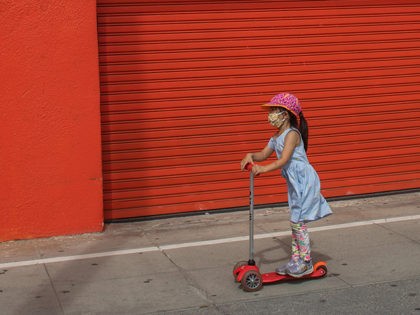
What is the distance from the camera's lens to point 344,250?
7059 millimetres

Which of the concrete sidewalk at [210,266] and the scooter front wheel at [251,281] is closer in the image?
the concrete sidewalk at [210,266]

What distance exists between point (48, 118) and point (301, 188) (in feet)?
8.70

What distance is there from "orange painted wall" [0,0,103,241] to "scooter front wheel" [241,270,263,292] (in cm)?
227

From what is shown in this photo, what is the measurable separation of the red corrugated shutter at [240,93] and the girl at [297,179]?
213 cm

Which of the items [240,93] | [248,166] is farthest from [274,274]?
[240,93]

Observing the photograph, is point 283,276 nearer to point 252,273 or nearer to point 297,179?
point 252,273

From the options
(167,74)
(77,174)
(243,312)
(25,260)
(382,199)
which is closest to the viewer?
(243,312)

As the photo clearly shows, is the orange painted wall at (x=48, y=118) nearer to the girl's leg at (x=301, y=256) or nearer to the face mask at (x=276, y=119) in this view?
the face mask at (x=276, y=119)

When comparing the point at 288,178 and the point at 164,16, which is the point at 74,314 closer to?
the point at 288,178

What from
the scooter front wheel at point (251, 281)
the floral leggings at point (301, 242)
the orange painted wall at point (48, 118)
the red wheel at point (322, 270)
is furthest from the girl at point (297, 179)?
the orange painted wall at point (48, 118)

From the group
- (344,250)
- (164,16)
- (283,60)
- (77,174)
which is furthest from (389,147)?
(77,174)

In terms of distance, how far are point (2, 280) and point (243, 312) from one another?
2.10m

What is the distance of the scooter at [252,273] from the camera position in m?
5.93

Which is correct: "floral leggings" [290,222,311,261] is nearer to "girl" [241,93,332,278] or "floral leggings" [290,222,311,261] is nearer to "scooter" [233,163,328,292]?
"girl" [241,93,332,278]
